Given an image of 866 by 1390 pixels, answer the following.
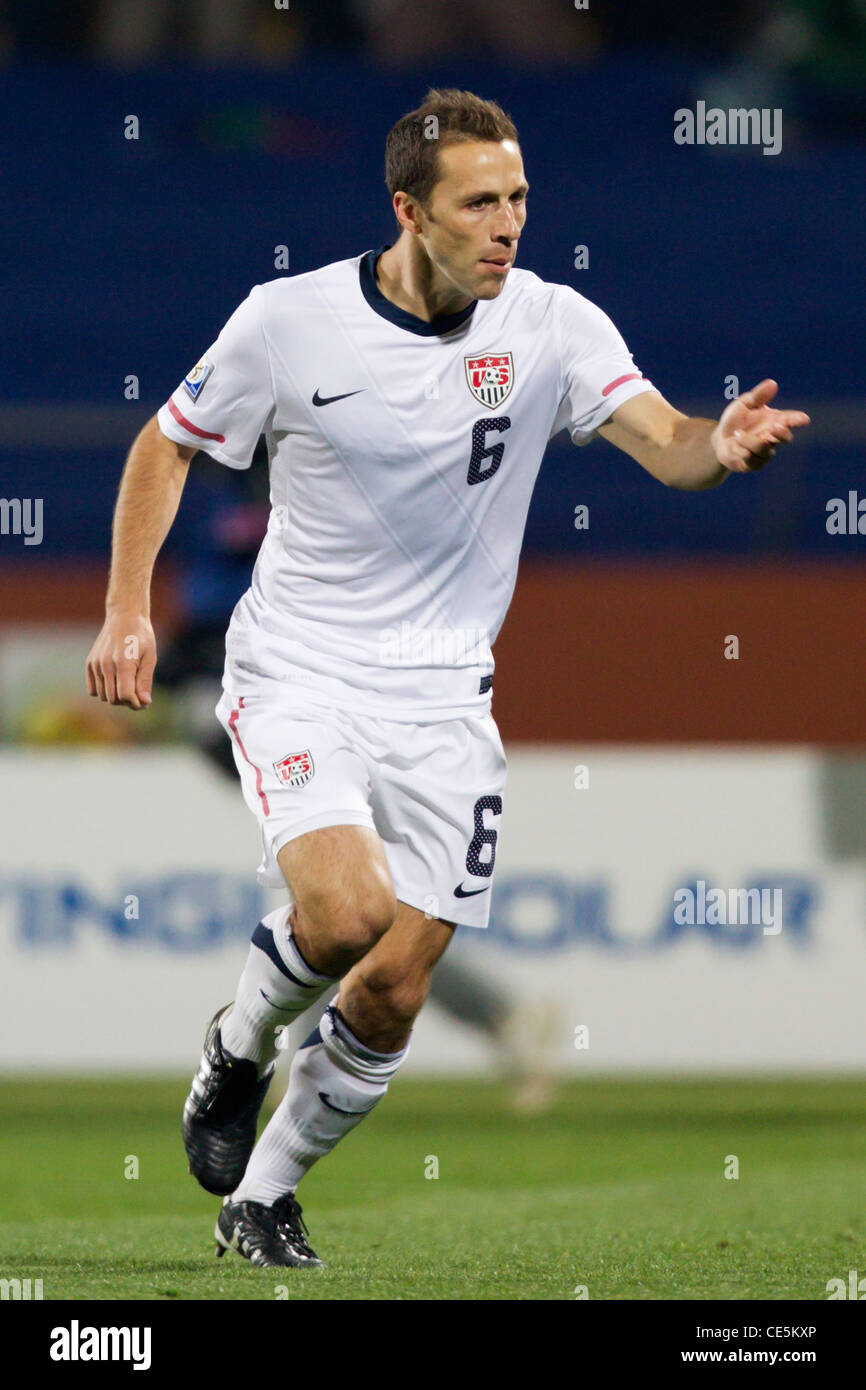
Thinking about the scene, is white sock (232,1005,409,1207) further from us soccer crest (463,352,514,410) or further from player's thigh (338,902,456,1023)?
us soccer crest (463,352,514,410)

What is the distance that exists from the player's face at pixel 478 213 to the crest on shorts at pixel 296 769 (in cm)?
105

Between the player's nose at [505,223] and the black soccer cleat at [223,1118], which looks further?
the black soccer cleat at [223,1118]

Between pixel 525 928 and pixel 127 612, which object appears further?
pixel 525 928

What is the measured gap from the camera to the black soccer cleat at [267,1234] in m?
4.67

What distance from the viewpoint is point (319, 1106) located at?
4812mm

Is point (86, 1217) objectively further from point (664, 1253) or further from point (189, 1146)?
point (664, 1253)

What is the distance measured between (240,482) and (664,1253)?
178 inches

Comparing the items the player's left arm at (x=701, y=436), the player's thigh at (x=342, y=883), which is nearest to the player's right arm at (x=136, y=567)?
Result: the player's thigh at (x=342, y=883)

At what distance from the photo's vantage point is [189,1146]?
15.9ft

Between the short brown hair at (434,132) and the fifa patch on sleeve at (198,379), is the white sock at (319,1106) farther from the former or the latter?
the short brown hair at (434,132)

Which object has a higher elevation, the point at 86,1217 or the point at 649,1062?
the point at 649,1062

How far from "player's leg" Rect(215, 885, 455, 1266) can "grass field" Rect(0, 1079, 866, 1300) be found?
0.11 m

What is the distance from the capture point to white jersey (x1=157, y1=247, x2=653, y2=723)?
473 centimetres

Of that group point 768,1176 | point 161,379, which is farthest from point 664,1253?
point 161,379
